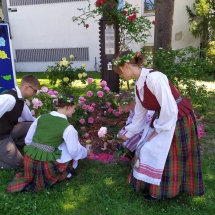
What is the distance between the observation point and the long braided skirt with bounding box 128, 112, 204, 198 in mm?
2172

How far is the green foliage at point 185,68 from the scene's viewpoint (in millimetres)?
3645

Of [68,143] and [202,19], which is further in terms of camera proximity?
[202,19]

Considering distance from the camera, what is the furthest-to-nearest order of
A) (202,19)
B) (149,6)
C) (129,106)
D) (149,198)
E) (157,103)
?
(149,6), (202,19), (129,106), (149,198), (157,103)

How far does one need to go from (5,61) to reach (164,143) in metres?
3.56

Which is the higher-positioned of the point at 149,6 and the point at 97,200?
the point at 149,6

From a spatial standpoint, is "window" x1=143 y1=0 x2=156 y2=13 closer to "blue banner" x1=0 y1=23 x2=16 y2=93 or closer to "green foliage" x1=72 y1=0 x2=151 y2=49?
"green foliage" x1=72 y1=0 x2=151 y2=49

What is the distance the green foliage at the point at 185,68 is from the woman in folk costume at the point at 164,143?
1.53m

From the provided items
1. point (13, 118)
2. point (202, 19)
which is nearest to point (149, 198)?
point (13, 118)

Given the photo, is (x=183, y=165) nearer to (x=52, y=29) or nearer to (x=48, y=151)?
(x=48, y=151)

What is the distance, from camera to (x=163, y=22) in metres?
5.52

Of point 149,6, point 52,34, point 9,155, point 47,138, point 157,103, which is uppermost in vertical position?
point 149,6

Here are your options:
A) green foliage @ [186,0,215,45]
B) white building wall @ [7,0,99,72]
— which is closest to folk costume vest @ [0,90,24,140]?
green foliage @ [186,0,215,45]

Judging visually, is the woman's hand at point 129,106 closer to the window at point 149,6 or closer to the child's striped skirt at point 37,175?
the child's striped skirt at point 37,175

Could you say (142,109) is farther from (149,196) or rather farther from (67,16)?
(67,16)
